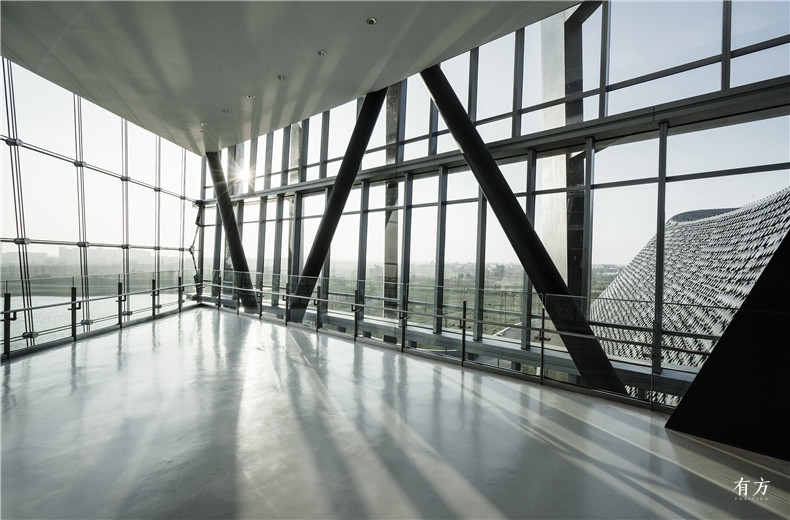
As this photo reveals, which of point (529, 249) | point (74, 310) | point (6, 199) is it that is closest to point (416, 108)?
point (529, 249)

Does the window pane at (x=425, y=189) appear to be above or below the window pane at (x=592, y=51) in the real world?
below

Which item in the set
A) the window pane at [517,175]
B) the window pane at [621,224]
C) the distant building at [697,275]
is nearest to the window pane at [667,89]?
the window pane at [621,224]

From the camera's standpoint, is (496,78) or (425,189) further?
(425,189)

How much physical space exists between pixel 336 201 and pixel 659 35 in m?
7.24

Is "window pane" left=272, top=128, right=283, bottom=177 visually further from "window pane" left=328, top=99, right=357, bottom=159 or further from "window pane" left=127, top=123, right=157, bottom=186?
"window pane" left=127, top=123, right=157, bottom=186

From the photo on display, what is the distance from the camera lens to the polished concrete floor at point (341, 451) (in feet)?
7.83

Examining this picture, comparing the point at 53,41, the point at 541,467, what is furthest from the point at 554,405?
the point at 53,41

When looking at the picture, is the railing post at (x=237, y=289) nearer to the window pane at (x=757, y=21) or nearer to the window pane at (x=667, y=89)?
the window pane at (x=667, y=89)

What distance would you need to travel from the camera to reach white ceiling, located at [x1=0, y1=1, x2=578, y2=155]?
440cm

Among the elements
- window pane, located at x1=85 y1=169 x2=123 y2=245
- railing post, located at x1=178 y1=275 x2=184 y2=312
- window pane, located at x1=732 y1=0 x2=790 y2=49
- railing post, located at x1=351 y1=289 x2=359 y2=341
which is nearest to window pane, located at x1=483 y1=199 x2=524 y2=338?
railing post, located at x1=351 y1=289 x2=359 y2=341

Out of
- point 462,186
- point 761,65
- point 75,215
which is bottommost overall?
point 75,215

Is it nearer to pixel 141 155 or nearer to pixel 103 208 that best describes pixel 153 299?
pixel 103 208
